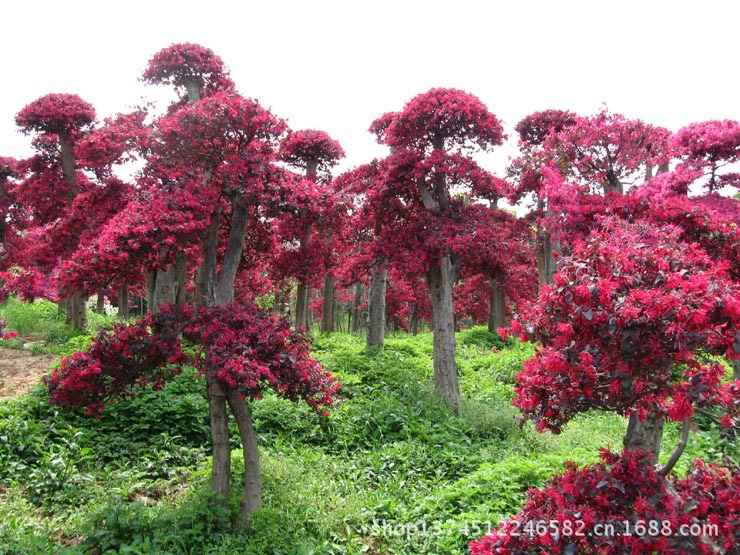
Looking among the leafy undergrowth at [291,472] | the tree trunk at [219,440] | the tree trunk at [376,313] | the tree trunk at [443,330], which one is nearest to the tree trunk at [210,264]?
the tree trunk at [219,440]

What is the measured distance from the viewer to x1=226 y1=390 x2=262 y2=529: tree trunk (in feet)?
16.3

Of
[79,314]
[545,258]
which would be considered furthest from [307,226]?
[545,258]

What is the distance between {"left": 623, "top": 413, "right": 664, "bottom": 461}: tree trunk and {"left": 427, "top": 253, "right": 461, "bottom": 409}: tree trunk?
5.12m

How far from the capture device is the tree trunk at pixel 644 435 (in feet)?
12.1

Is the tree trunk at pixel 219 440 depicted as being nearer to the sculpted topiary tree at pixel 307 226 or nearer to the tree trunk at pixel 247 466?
the tree trunk at pixel 247 466

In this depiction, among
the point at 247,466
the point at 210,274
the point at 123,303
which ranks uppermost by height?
the point at 210,274

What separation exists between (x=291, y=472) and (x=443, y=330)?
164 inches

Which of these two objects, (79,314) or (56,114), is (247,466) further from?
(56,114)

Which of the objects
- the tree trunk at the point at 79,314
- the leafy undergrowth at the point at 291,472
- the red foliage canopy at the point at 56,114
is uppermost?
the red foliage canopy at the point at 56,114

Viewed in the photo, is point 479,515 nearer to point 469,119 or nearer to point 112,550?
point 112,550

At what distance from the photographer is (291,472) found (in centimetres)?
588

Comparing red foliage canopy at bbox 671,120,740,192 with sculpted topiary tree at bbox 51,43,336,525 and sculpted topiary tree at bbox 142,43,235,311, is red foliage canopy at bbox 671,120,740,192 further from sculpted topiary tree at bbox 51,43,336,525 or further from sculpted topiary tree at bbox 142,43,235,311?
sculpted topiary tree at bbox 142,43,235,311

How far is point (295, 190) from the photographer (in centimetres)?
552

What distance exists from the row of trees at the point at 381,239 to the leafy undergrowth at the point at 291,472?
0.60 metres
